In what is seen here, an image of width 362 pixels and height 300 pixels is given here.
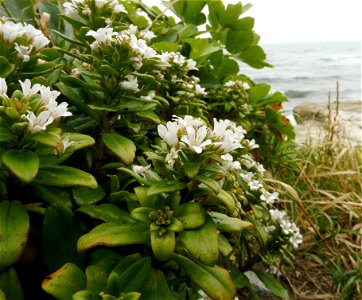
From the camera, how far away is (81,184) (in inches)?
37.9

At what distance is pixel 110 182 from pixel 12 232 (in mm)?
396

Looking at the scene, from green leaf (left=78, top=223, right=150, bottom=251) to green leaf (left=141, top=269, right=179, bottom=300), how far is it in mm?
98

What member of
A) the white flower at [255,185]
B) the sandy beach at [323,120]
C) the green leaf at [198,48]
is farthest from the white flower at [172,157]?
the sandy beach at [323,120]

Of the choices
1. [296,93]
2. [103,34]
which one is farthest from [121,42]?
[296,93]

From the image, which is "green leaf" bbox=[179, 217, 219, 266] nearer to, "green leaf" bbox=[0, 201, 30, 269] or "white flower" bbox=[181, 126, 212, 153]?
"white flower" bbox=[181, 126, 212, 153]

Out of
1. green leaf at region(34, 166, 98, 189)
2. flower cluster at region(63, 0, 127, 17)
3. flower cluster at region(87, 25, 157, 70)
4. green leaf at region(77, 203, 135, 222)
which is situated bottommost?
green leaf at region(77, 203, 135, 222)

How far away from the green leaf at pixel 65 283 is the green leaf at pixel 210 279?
0.76ft

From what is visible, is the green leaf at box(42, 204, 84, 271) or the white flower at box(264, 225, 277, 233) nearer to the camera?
the green leaf at box(42, 204, 84, 271)

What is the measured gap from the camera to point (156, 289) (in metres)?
0.97

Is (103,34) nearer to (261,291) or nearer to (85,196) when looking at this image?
(85,196)

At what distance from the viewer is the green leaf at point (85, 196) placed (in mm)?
1133

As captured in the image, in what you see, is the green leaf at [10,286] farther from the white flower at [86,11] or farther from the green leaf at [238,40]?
the green leaf at [238,40]

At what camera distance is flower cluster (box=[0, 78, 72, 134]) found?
2.91ft

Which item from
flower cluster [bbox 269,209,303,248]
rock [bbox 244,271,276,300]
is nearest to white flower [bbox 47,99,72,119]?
flower cluster [bbox 269,209,303,248]
